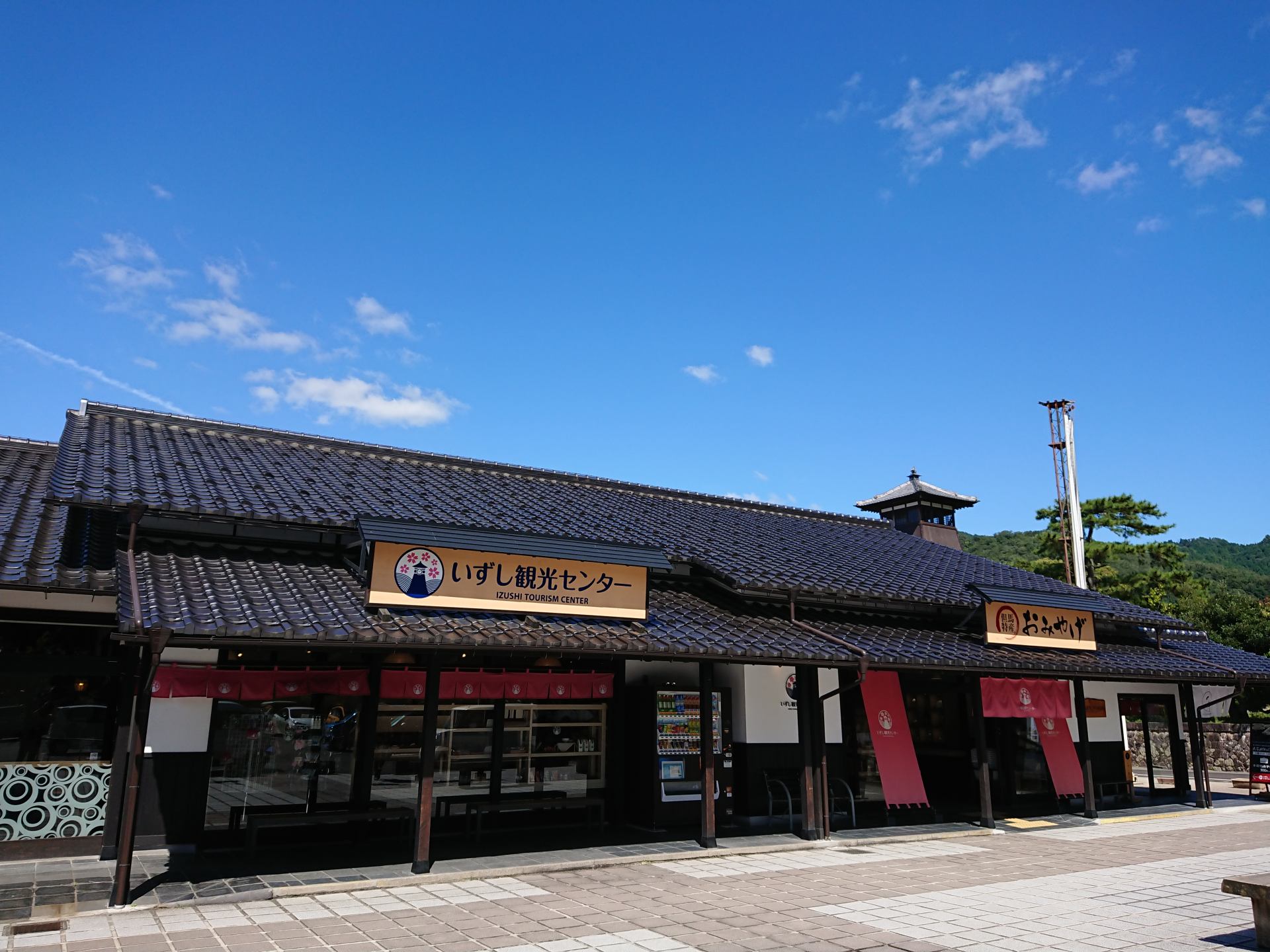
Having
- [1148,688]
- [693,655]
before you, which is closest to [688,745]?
[693,655]

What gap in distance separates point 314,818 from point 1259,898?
954 cm

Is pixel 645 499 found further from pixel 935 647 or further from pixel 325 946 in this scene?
pixel 325 946

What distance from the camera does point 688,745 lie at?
12.8 m

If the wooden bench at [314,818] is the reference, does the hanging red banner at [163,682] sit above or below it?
above

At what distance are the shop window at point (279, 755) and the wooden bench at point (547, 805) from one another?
6.63 feet

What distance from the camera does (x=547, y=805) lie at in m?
12.4

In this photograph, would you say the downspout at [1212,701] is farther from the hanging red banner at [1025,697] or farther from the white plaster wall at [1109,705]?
the hanging red banner at [1025,697]

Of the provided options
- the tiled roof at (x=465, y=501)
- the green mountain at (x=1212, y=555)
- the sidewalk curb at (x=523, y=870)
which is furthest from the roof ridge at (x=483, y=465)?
the green mountain at (x=1212, y=555)

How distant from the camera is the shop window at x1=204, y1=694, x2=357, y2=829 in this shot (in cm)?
1056

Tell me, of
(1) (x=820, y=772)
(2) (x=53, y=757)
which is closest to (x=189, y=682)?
(2) (x=53, y=757)

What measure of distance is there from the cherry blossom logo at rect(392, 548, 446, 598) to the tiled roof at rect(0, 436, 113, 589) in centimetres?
310

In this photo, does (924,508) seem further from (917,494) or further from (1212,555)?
(1212,555)

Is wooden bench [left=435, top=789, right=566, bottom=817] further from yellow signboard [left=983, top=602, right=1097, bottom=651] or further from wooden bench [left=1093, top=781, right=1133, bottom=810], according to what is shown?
wooden bench [left=1093, top=781, right=1133, bottom=810]

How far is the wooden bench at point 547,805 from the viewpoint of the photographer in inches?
477
